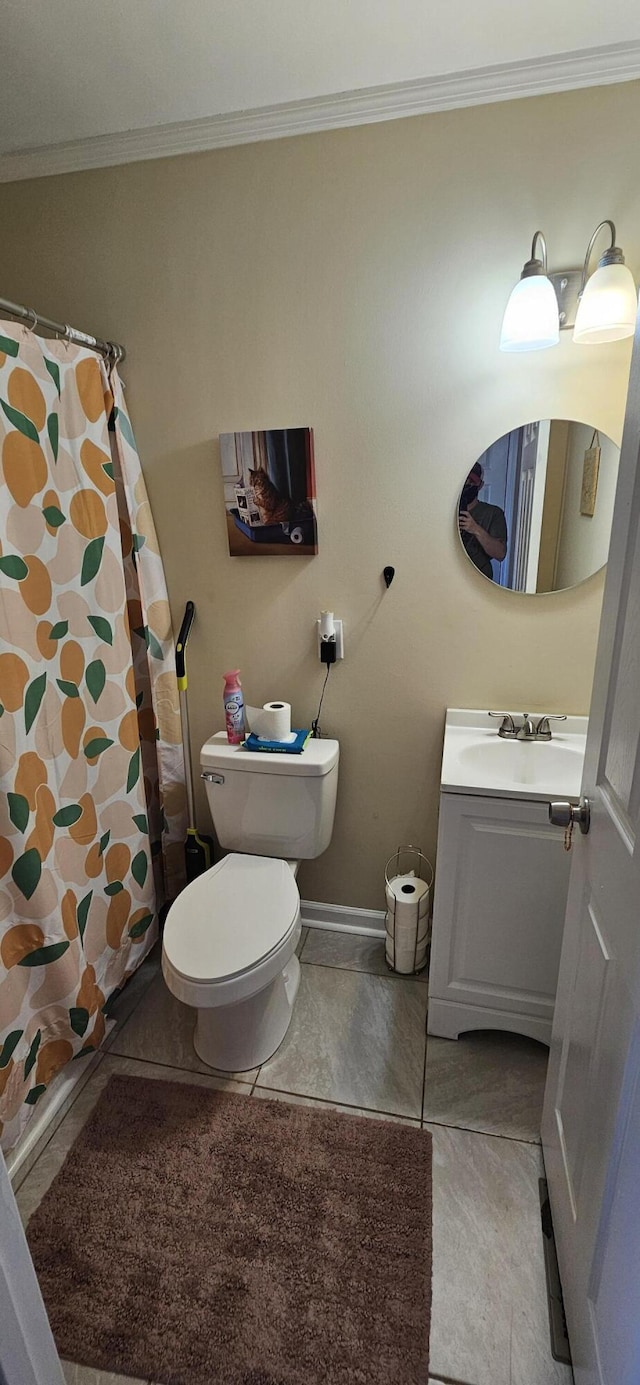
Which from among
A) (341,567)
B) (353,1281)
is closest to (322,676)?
(341,567)

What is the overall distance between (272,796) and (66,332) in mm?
1324

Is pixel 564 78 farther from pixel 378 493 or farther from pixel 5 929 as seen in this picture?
pixel 5 929

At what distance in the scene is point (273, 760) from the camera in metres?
1.75

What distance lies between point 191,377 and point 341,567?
0.68 m

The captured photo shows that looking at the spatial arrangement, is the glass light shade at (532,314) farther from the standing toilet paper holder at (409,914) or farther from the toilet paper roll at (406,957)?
the toilet paper roll at (406,957)

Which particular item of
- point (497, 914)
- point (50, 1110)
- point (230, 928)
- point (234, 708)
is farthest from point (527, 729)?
point (50, 1110)

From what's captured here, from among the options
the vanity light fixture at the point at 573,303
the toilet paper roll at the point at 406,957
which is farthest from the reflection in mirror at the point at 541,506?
the toilet paper roll at the point at 406,957

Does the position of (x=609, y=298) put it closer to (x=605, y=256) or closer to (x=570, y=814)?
(x=605, y=256)

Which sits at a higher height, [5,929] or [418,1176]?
[5,929]

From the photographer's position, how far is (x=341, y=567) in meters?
1.78

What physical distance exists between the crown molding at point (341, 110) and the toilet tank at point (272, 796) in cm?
157

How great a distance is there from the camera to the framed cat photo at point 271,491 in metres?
1.70

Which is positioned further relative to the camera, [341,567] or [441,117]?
[341,567]

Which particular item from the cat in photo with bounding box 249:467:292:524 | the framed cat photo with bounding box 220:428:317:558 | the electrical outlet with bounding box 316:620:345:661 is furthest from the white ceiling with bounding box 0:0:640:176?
the electrical outlet with bounding box 316:620:345:661
